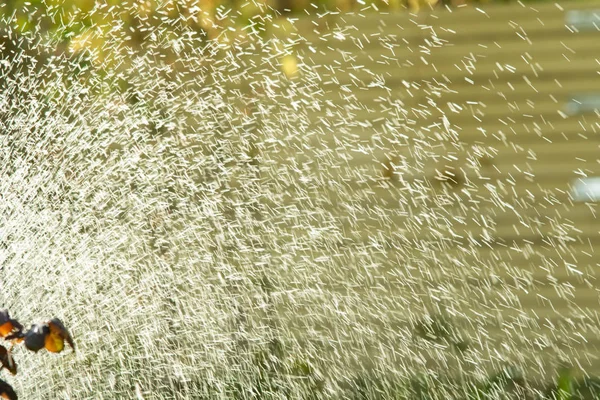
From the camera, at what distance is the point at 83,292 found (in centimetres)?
496

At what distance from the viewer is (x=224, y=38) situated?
5301 mm

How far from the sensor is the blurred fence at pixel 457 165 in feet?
16.6

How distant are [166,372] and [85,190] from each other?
1.17m

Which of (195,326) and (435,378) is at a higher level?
(195,326)

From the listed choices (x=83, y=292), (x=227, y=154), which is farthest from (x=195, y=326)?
(x=227, y=154)

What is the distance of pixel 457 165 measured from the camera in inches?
204

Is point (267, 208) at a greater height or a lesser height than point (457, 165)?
lesser

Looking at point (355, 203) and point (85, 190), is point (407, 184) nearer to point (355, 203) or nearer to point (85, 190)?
point (355, 203)

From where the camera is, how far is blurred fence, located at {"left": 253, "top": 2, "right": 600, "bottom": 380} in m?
5.06

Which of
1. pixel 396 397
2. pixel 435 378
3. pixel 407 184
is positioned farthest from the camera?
pixel 407 184

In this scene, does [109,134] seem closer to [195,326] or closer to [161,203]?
[161,203]

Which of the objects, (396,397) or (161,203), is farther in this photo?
(161,203)

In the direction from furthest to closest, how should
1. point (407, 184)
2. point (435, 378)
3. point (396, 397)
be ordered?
point (407, 184)
point (435, 378)
point (396, 397)

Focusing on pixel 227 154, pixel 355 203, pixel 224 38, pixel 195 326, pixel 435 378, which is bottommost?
pixel 435 378
